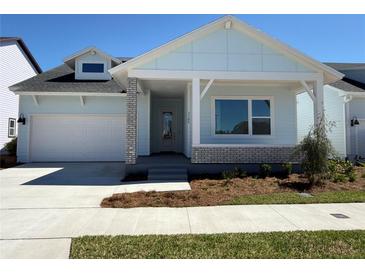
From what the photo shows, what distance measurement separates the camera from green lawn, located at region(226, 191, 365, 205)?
22.2 feet

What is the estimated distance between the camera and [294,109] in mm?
13055

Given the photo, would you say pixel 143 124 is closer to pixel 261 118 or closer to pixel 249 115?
→ pixel 249 115

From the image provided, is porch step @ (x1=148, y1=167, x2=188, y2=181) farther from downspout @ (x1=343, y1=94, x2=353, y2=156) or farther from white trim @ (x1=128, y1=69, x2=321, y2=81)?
downspout @ (x1=343, y1=94, x2=353, y2=156)

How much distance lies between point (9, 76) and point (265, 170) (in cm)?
1730

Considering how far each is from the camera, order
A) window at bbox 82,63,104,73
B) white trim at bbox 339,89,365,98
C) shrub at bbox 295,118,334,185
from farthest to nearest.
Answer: window at bbox 82,63,104,73 < white trim at bbox 339,89,365,98 < shrub at bbox 295,118,334,185

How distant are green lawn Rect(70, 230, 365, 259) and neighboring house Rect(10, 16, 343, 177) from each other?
5.97 meters

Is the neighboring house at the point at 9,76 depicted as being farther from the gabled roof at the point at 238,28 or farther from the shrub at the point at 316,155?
the shrub at the point at 316,155

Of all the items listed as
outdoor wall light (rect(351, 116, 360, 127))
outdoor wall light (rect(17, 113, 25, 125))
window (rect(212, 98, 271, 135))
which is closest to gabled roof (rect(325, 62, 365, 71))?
outdoor wall light (rect(351, 116, 360, 127))

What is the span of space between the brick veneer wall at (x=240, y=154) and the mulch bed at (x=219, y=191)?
94cm

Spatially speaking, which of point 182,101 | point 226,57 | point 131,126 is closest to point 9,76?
point 182,101

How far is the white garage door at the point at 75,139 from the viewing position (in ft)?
49.4

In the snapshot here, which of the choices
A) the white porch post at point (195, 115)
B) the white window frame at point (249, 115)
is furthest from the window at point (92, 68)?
the white porch post at point (195, 115)
